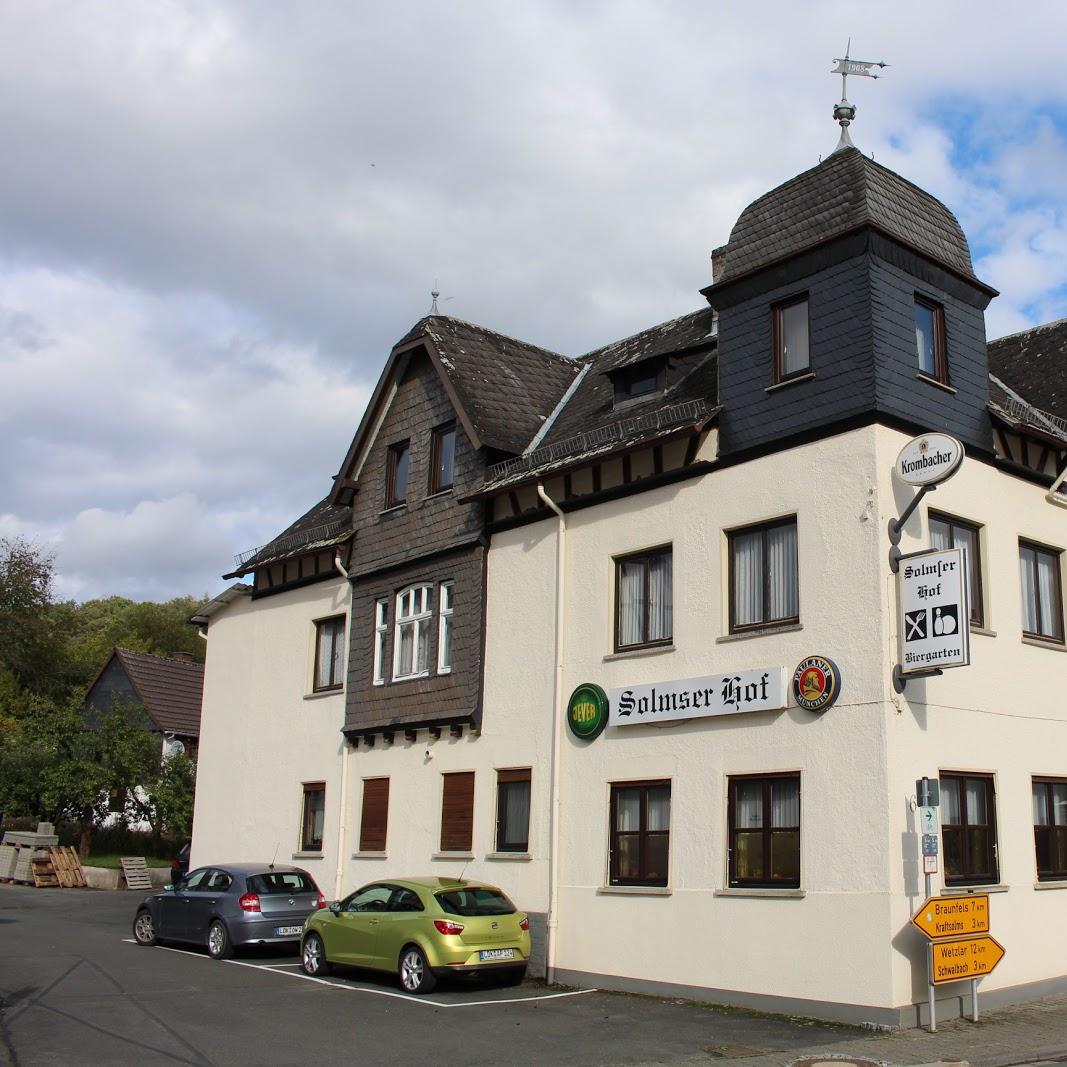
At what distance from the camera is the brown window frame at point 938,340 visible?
1673 cm

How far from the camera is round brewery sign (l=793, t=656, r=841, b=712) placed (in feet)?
49.6

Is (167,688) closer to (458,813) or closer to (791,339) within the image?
(458,813)

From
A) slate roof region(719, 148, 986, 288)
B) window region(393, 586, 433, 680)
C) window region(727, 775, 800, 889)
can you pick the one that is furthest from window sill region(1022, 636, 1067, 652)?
window region(393, 586, 433, 680)

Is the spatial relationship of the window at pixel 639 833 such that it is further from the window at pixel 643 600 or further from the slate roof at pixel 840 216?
the slate roof at pixel 840 216

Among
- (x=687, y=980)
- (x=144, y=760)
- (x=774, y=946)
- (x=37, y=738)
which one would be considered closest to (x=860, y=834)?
(x=774, y=946)

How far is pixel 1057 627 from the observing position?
58.9 feet

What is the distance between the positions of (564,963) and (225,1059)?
694 centimetres

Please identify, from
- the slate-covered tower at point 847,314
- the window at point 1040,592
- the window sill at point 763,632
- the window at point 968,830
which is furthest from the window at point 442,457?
the window at point 968,830

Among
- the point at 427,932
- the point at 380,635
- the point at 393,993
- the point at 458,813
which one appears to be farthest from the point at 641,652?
the point at 380,635

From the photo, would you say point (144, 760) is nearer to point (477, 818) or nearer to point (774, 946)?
point (477, 818)

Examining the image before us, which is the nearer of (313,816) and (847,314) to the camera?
(847,314)

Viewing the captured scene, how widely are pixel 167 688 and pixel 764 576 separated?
38313mm

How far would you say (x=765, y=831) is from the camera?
1578cm

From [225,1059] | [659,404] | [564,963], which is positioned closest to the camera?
[225,1059]
